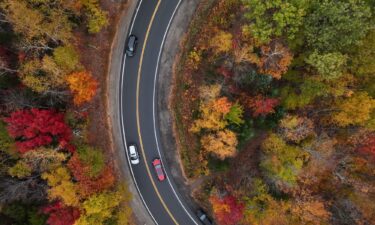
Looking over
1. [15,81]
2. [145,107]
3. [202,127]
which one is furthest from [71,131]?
[202,127]

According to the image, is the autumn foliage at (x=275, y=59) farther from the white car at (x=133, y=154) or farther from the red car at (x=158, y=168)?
the white car at (x=133, y=154)

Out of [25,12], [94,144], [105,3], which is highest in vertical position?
[105,3]

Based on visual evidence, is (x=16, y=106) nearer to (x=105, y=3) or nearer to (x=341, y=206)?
(x=105, y=3)

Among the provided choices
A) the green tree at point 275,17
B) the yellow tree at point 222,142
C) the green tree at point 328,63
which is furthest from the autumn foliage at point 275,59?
the yellow tree at point 222,142

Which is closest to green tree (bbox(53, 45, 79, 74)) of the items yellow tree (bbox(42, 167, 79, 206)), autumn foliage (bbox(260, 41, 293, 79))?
yellow tree (bbox(42, 167, 79, 206))

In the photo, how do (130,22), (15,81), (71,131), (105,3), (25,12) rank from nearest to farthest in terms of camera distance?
(25,12) < (15,81) < (71,131) < (105,3) < (130,22)

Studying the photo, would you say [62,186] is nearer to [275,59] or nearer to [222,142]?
[222,142]
